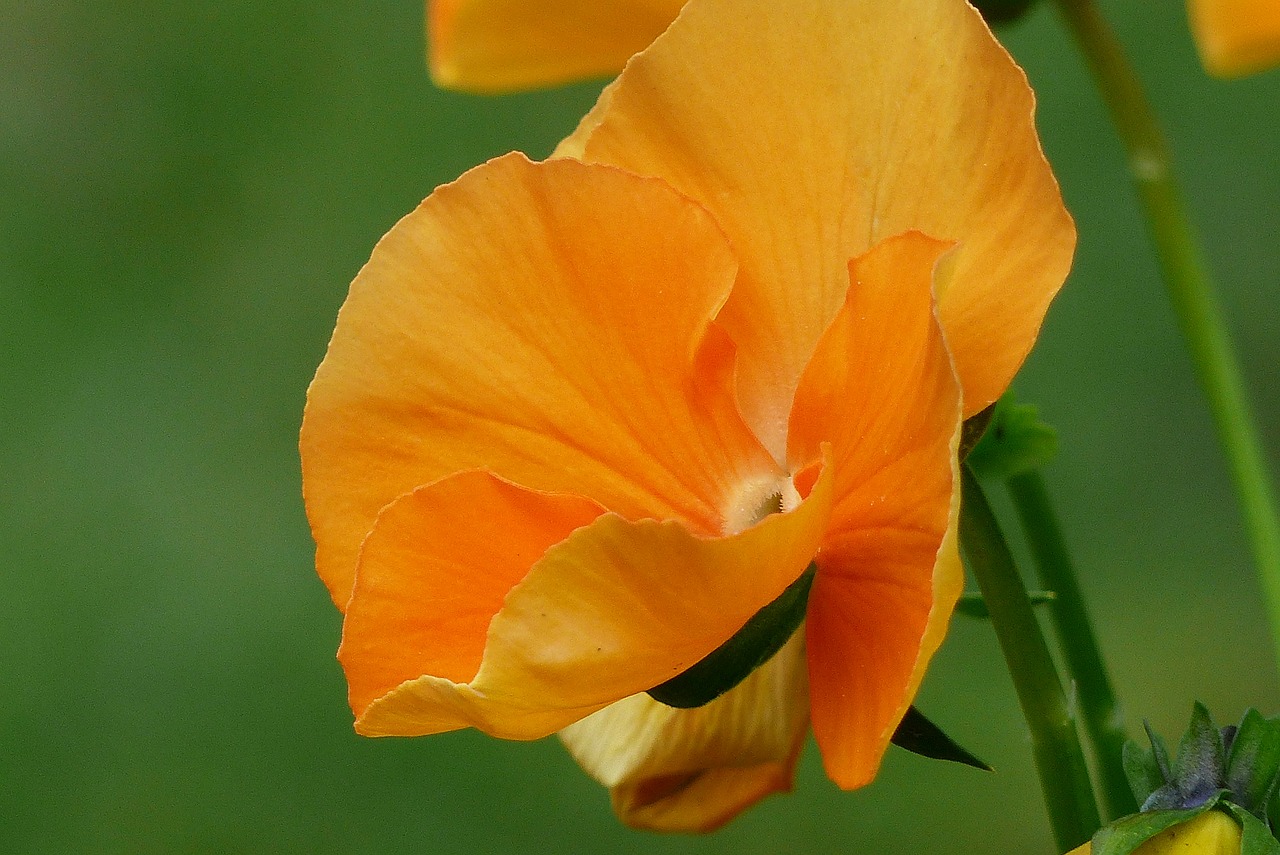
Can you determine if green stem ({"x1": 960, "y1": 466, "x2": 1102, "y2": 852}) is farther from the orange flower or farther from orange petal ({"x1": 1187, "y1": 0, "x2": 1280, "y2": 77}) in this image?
orange petal ({"x1": 1187, "y1": 0, "x2": 1280, "y2": 77})

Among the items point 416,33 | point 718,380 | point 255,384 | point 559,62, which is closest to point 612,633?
point 718,380

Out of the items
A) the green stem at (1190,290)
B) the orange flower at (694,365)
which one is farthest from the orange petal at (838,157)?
the green stem at (1190,290)

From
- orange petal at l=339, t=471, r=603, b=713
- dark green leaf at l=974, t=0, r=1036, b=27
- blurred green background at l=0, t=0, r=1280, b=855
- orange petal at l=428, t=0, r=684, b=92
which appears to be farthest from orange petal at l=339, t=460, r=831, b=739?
blurred green background at l=0, t=0, r=1280, b=855

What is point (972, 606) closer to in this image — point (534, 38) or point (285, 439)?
point (534, 38)

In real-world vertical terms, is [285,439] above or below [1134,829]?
below

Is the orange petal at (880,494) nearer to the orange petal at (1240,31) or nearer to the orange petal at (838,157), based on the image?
the orange petal at (838,157)

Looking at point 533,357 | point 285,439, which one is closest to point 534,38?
point 533,357
